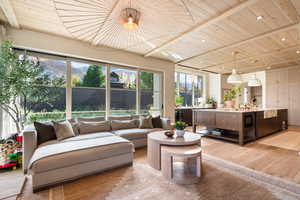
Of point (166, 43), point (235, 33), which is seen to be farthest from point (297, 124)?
point (166, 43)

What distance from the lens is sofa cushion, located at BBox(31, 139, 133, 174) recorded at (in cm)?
193

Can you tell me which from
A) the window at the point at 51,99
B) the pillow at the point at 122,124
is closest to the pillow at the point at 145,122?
the pillow at the point at 122,124

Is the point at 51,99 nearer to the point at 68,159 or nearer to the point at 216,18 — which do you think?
the point at 68,159

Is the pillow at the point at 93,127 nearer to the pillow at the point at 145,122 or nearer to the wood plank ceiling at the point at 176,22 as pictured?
the pillow at the point at 145,122

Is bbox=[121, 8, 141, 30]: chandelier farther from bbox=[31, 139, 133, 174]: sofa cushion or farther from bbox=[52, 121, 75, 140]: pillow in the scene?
bbox=[52, 121, 75, 140]: pillow

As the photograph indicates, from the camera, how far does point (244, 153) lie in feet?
10.5

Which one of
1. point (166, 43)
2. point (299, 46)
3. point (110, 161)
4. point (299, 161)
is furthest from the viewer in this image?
point (299, 46)

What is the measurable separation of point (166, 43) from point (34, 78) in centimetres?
341

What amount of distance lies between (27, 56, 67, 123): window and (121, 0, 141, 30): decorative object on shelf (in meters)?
2.64

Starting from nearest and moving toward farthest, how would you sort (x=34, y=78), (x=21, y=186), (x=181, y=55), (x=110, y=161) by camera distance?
(x=21, y=186)
(x=110, y=161)
(x=34, y=78)
(x=181, y=55)

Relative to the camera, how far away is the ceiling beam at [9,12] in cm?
244

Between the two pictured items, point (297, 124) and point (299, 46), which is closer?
point (299, 46)

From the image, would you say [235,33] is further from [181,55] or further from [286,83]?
A: [286,83]

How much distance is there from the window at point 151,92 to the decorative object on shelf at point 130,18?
11.1 feet
